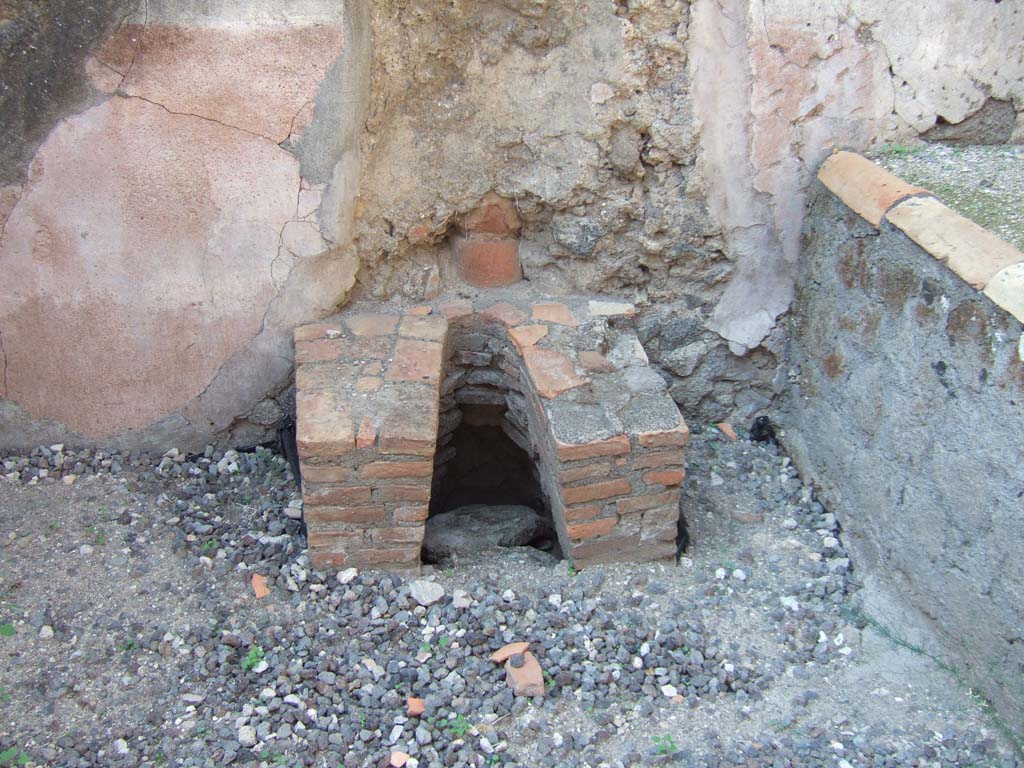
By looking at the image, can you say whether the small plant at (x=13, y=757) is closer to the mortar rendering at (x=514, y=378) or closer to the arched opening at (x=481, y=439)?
the mortar rendering at (x=514, y=378)

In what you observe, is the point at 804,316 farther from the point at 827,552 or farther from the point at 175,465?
the point at 175,465

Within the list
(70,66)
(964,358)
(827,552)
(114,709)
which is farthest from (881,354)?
(70,66)

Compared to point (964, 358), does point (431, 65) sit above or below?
above

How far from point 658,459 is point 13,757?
1.94 meters

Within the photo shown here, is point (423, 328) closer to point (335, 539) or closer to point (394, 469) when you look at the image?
point (394, 469)

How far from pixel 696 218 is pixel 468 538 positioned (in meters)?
1.46

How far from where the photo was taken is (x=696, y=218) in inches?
137

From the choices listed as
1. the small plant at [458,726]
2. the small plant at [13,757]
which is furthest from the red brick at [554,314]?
the small plant at [13,757]

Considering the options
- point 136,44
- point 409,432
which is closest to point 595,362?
point 409,432

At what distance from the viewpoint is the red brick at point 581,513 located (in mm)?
2953

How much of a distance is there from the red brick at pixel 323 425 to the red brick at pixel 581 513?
715 mm

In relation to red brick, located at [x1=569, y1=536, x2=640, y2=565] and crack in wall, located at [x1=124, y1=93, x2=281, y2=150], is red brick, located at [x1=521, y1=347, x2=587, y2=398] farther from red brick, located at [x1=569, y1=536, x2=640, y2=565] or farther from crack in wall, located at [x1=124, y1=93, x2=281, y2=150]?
crack in wall, located at [x1=124, y1=93, x2=281, y2=150]

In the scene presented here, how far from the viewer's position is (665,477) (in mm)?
2980

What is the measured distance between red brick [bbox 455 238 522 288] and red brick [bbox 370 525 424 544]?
1.10m
